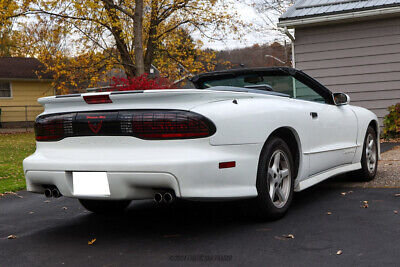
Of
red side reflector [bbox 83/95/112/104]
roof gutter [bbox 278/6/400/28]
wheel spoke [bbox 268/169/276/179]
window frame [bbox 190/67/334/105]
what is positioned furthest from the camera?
roof gutter [bbox 278/6/400/28]

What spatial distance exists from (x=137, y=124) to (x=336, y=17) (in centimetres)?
925

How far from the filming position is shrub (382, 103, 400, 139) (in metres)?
10.9

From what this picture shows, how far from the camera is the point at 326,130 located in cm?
482

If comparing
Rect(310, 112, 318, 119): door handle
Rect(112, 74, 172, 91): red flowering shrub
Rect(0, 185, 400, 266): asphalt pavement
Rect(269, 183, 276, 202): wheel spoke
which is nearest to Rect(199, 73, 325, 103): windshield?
Rect(310, 112, 318, 119): door handle

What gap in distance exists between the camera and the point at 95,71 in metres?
19.5

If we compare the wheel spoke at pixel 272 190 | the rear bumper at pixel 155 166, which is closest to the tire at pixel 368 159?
the wheel spoke at pixel 272 190

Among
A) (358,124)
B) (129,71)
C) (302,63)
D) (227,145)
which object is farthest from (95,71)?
(227,145)

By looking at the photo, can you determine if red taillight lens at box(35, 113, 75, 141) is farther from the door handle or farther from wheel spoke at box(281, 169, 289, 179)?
the door handle

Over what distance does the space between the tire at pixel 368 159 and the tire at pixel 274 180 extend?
6.15ft

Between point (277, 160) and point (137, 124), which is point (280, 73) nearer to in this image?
point (277, 160)

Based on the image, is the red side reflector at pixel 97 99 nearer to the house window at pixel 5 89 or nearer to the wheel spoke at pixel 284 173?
the wheel spoke at pixel 284 173

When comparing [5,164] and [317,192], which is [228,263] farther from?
[5,164]

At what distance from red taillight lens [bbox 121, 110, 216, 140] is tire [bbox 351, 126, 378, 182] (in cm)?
302

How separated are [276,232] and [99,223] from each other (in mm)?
1587
